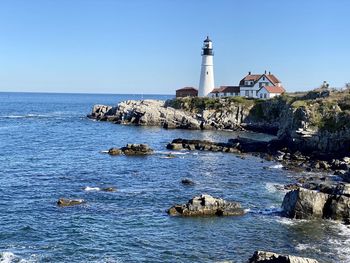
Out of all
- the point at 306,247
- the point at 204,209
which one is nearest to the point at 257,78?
the point at 204,209

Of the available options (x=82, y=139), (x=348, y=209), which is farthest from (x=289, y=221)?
(x=82, y=139)

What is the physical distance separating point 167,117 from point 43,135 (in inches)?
1358

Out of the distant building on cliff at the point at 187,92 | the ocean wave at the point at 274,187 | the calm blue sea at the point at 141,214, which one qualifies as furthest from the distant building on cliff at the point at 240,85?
the ocean wave at the point at 274,187

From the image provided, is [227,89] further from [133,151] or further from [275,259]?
[275,259]

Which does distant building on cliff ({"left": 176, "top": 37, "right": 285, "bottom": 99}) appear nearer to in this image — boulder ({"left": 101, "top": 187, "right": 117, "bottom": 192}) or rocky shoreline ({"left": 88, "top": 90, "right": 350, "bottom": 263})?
→ rocky shoreline ({"left": 88, "top": 90, "right": 350, "bottom": 263})

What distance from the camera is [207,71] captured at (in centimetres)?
14425

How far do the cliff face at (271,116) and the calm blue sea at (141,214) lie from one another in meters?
9.80

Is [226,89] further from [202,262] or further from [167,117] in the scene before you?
[202,262]

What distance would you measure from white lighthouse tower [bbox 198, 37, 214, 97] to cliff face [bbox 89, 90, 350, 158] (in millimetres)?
12361

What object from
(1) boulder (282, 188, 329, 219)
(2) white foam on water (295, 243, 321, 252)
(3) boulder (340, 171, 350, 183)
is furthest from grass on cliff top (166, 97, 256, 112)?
(2) white foam on water (295, 243, 321, 252)

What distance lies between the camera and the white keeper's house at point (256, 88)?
431 ft

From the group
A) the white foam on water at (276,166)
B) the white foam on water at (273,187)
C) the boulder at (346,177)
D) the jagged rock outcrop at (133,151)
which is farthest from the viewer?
the jagged rock outcrop at (133,151)

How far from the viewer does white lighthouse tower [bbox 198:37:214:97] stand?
143 metres

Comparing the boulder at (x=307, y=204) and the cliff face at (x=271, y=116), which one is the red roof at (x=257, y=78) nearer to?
the cliff face at (x=271, y=116)
